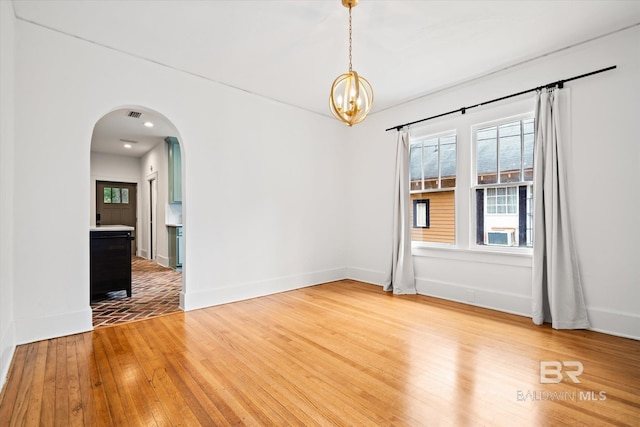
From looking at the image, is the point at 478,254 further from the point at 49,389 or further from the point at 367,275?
the point at 49,389

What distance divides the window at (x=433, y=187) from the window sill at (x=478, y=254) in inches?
5.6

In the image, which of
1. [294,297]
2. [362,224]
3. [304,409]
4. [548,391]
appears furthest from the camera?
[362,224]

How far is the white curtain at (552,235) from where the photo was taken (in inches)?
129

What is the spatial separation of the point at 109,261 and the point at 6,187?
6.38ft

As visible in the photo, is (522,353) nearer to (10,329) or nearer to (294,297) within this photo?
(294,297)

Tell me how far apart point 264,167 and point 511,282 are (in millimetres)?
3761

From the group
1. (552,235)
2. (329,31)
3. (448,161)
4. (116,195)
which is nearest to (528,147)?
(448,161)

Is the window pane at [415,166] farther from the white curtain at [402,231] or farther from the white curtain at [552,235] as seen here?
the white curtain at [552,235]

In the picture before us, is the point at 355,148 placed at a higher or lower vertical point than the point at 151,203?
higher

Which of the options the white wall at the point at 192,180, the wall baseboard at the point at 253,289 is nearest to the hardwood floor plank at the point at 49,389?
the white wall at the point at 192,180

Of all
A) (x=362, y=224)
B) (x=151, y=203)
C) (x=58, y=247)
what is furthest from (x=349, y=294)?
(x=151, y=203)

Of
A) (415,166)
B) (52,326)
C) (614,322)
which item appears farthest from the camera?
(415,166)

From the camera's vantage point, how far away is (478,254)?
4.12m

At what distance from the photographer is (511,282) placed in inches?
150
